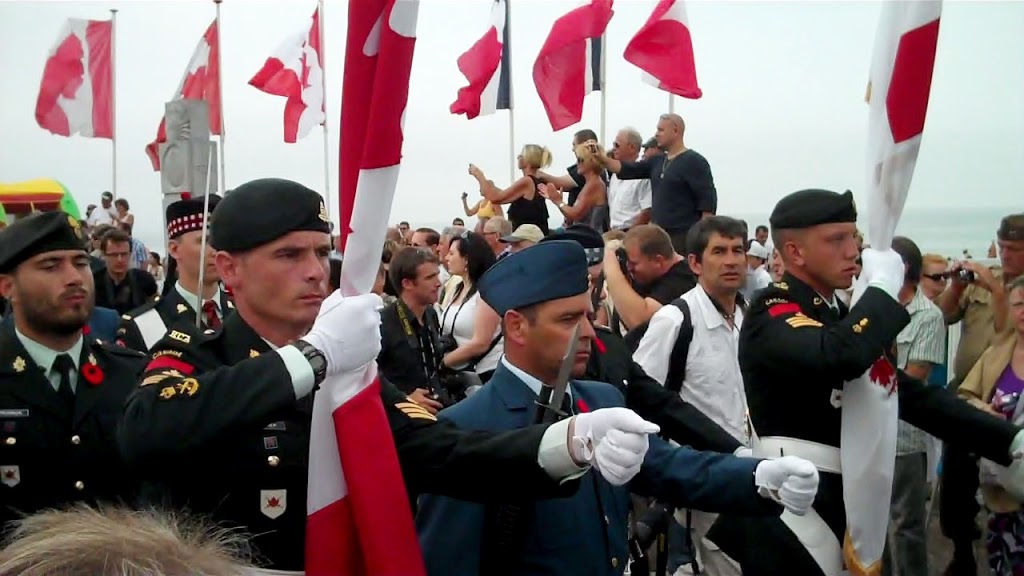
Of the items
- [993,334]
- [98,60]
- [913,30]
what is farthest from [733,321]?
[98,60]

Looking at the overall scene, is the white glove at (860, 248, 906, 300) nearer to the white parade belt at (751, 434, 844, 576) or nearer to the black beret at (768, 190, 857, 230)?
the black beret at (768, 190, 857, 230)

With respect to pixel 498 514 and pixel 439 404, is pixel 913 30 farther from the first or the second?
pixel 439 404

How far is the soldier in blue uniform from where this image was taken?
272 cm

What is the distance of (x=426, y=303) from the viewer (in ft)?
22.1

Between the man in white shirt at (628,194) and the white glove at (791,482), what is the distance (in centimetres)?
782

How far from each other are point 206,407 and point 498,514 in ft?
2.80

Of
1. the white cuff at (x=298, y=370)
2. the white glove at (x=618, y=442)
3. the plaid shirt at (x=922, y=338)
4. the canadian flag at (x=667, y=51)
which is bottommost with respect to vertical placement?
the plaid shirt at (x=922, y=338)

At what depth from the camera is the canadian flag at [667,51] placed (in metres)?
9.06

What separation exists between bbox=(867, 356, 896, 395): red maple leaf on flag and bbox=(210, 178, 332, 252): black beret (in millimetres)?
2174

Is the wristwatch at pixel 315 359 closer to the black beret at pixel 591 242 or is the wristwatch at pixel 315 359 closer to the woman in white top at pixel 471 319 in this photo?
the black beret at pixel 591 242

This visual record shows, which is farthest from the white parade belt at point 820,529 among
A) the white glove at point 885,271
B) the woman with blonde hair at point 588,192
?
the woman with blonde hair at point 588,192

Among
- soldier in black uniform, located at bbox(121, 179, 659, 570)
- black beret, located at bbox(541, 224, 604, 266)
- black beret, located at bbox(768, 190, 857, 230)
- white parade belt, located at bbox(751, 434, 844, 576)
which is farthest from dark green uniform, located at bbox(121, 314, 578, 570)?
black beret, located at bbox(541, 224, 604, 266)

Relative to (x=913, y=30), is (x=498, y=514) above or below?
below

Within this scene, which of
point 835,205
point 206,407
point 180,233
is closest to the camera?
point 206,407
